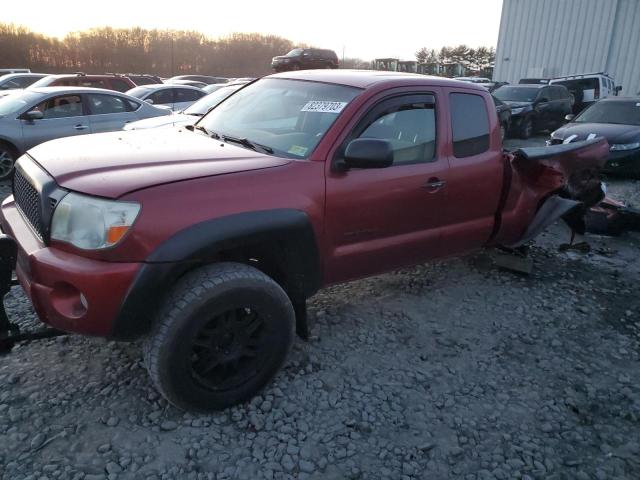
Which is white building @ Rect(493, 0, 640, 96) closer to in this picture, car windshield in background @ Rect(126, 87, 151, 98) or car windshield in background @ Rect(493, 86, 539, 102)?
car windshield in background @ Rect(493, 86, 539, 102)

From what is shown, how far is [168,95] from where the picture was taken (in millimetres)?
12141

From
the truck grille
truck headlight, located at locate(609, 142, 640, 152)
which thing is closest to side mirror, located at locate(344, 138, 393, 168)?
the truck grille

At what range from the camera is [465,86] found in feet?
12.6

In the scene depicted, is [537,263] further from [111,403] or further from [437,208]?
[111,403]

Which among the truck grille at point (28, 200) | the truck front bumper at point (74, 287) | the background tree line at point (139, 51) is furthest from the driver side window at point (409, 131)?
the background tree line at point (139, 51)

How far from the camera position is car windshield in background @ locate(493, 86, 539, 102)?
47.6 feet

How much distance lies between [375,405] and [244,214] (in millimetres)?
1309

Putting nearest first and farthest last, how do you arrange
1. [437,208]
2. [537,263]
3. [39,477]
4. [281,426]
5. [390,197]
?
[39,477] < [281,426] < [390,197] < [437,208] < [537,263]

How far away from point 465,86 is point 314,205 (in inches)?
69.3

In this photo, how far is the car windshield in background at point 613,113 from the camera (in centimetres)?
972

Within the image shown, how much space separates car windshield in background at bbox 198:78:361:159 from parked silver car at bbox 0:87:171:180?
5228 millimetres

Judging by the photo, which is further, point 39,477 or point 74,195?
point 74,195

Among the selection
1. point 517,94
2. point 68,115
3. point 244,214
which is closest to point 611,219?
point 244,214

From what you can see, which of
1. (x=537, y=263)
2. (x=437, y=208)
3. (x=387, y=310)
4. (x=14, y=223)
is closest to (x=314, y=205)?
(x=437, y=208)
